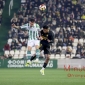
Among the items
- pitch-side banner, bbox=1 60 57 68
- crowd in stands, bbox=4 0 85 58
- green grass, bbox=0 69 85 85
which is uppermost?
crowd in stands, bbox=4 0 85 58

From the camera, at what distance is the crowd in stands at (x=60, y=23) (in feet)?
105

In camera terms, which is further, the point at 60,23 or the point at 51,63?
the point at 60,23

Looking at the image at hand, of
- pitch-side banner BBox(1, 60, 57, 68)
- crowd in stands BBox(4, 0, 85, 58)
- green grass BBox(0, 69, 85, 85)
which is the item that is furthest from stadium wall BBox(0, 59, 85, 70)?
green grass BBox(0, 69, 85, 85)

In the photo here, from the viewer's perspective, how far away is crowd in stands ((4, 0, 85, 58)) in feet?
105

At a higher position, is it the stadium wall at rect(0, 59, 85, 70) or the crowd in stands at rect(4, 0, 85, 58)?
the crowd in stands at rect(4, 0, 85, 58)

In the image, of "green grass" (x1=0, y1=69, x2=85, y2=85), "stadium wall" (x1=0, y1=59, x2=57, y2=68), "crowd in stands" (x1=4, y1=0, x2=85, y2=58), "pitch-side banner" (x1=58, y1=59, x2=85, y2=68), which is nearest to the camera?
"green grass" (x1=0, y1=69, x2=85, y2=85)

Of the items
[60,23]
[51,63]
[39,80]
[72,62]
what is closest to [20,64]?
[51,63]

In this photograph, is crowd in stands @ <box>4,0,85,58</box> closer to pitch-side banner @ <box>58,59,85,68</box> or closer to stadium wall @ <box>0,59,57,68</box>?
pitch-side banner @ <box>58,59,85,68</box>

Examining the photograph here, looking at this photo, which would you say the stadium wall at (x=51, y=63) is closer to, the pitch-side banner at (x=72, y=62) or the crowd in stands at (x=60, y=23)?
the pitch-side banner at (x=72, y=62)

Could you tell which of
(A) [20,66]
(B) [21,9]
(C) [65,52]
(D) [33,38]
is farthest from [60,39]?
(D) [33,38]

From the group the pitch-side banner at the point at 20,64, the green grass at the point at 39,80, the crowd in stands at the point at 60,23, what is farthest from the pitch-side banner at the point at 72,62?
the green grass at the point at 39,80

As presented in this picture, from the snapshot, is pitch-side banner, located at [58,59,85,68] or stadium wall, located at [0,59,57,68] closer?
pitch-side banner, located at [58,59,85,68]

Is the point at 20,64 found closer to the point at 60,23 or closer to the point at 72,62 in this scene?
the point at 72,62

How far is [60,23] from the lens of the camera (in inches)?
1348
